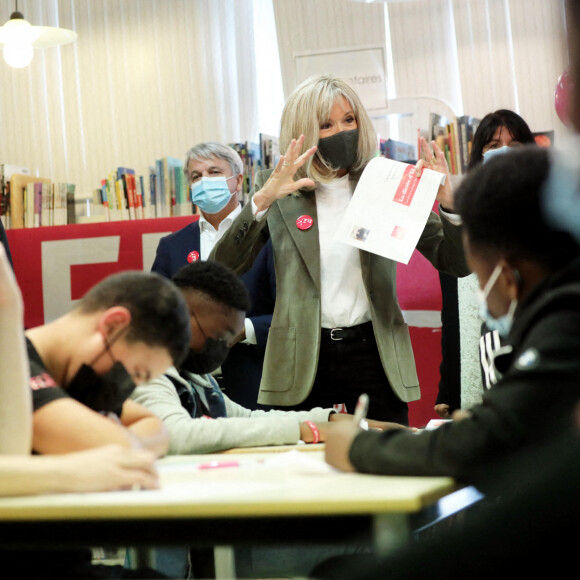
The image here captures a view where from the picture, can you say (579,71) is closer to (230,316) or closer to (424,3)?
(230,316)

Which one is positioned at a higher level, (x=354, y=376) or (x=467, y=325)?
(x=467, y=325)

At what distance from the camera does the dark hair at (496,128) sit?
2.77 meters

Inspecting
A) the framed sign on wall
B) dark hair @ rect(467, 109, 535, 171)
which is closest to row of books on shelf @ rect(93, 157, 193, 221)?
the framed sign on wall

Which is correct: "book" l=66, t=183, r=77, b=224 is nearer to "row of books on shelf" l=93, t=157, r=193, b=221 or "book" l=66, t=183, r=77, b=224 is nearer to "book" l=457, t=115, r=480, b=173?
"row of books on shelf" l=93, t=157, r=193, b=221

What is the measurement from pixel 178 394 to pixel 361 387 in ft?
1.65

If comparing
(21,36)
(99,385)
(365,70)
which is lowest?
(99,385)

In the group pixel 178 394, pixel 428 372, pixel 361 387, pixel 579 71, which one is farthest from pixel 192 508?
pixel 428 372

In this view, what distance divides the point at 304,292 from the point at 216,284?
0.99ft

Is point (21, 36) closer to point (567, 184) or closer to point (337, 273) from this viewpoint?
point (337, 273)

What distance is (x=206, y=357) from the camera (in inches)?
80.7

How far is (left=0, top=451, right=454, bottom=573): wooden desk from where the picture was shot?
99cm

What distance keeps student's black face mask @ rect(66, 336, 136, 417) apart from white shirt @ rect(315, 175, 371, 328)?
0.89 m

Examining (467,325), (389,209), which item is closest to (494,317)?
(389,209)

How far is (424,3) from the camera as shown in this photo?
6.06m
